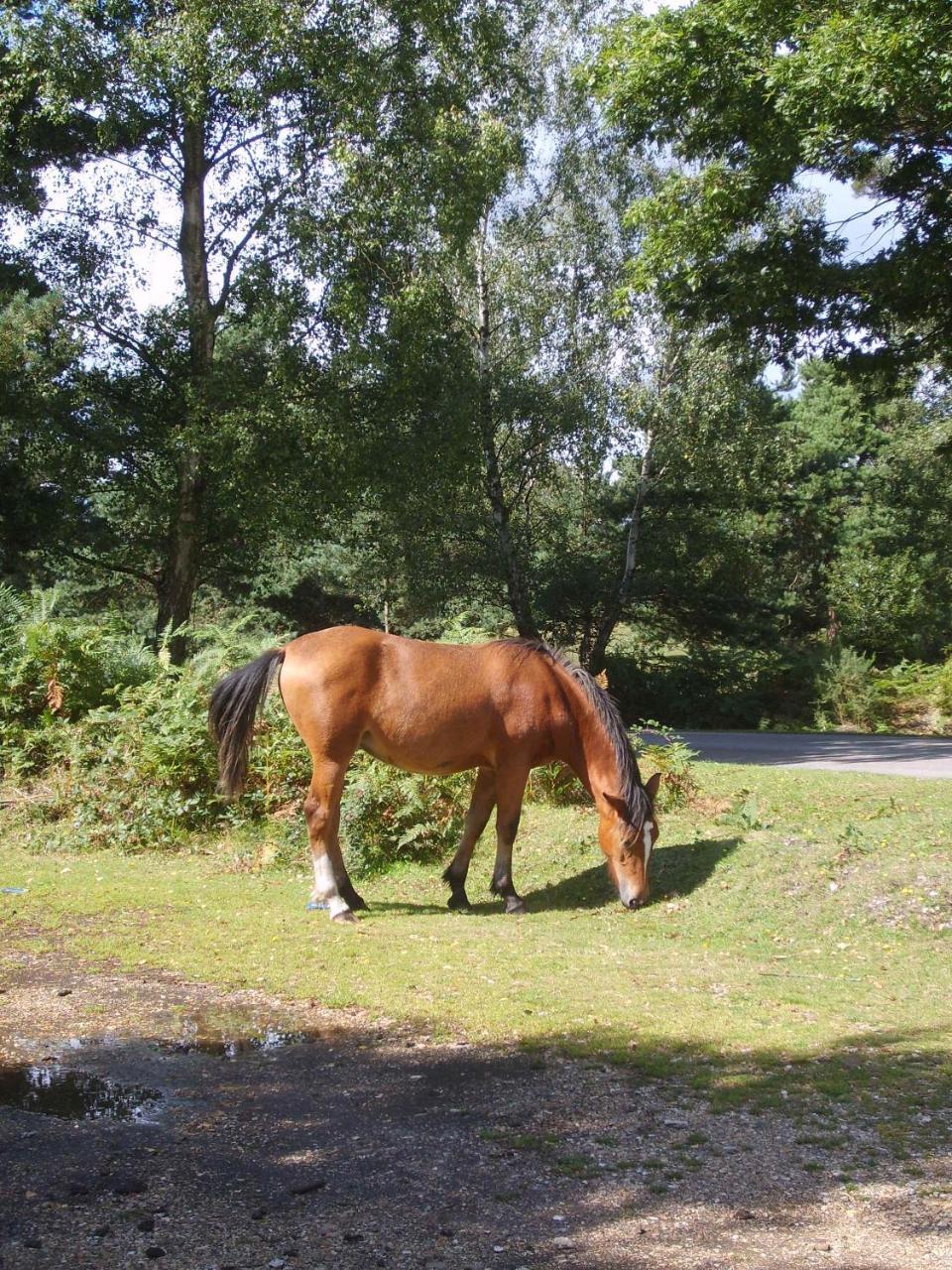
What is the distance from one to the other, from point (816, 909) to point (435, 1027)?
3803mm

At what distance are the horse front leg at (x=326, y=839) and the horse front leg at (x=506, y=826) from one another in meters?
1.26

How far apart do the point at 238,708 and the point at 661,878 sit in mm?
3962

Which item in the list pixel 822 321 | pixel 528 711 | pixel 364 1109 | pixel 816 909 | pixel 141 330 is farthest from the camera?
pixel 141 330

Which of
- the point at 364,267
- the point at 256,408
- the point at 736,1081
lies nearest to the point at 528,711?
the point at 736,1081

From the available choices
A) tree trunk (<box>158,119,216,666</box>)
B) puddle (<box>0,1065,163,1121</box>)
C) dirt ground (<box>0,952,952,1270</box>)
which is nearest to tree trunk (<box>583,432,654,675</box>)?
tree trunk (<box>158,119,216,666</box>)

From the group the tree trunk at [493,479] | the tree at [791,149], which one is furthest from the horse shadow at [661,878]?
the tree trunk at [493,479]

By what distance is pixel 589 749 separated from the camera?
31.9 ft

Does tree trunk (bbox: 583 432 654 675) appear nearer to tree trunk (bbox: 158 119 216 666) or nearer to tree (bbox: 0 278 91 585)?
tree trunk (bbox: 158 119 216 666)

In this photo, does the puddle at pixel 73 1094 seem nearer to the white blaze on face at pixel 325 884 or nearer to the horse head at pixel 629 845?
the white blaze on face at pixel 325 884

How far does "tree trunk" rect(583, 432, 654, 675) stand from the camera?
95.0 feet

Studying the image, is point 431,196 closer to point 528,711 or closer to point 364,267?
point 364,267

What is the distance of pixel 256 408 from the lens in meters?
19.2

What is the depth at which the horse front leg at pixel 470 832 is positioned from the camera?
9.79 meters

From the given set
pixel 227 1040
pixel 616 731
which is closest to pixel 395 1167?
pixel 227 1040
